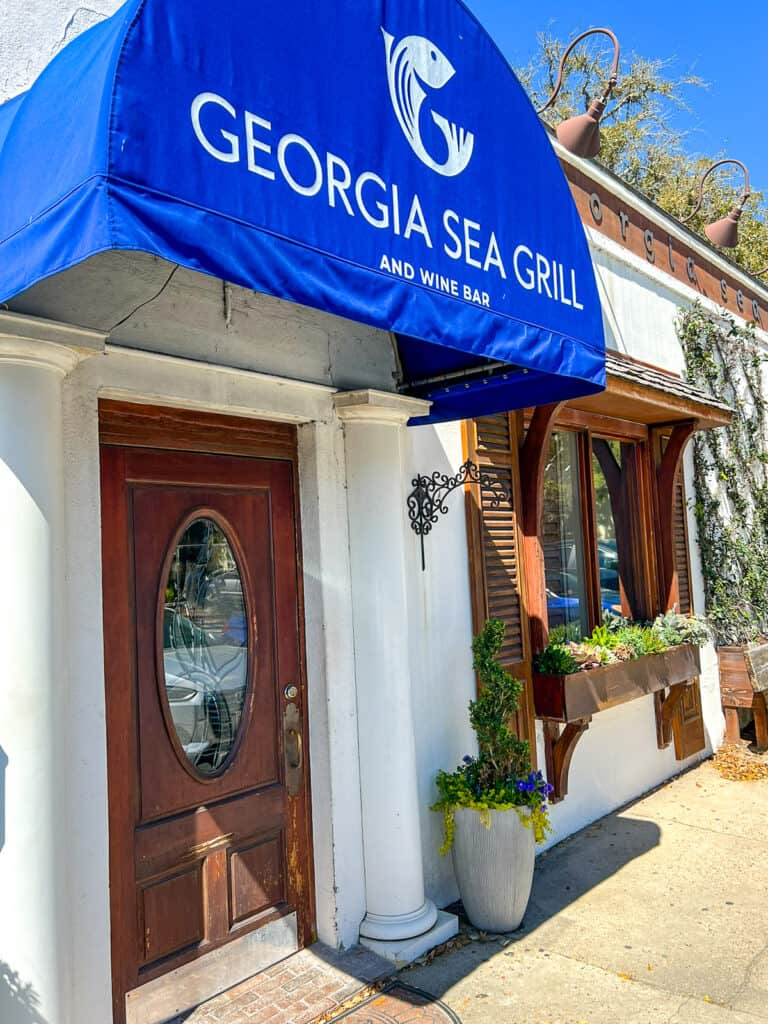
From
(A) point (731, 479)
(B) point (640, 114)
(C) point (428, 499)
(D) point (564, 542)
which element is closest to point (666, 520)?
(D) point (564, 542)

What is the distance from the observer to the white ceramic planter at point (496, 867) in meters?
3.94

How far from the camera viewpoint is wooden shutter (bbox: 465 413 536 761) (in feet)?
15.6

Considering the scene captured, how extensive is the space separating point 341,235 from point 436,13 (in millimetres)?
1335

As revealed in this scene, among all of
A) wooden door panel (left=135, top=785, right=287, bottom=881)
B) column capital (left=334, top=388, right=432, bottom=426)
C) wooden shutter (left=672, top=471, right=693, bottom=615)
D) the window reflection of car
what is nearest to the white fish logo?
column capital (left=334, top=388, right=432, bottom=426)

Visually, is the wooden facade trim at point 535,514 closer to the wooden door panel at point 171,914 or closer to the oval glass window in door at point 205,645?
the oval glass window in door at point 205,645

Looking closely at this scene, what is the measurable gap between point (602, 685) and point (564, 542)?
1.20m

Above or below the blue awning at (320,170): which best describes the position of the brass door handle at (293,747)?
below

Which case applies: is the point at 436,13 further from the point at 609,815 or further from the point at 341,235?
the point at 609,815

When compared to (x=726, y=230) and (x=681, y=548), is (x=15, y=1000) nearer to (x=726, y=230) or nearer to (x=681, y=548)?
(x=681, y=548)

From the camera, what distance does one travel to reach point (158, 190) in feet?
6.53

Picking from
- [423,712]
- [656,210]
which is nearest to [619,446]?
[656,210]

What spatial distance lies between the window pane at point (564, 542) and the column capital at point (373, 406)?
2.03 metres

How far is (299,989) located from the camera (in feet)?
11.3

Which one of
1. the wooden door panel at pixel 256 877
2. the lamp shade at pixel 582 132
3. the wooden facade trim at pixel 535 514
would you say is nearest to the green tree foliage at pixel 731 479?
the lamp shade at pixel 582 132
